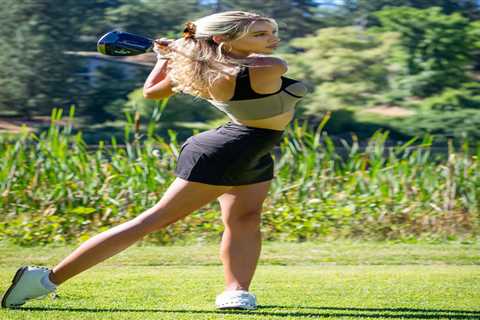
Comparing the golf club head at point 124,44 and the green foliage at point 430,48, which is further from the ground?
the golf club head at point 124,44

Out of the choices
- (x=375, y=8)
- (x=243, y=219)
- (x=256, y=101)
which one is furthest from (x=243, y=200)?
(x=375, y=8)

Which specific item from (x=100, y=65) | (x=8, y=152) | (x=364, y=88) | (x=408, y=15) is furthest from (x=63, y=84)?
(x=8, y=152)

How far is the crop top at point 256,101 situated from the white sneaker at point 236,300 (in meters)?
A: 0.86

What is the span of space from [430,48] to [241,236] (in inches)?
1542

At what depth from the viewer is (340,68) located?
38906mm

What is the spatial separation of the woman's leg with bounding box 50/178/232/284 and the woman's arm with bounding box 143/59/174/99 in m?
0.41

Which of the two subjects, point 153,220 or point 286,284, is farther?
point 286,284

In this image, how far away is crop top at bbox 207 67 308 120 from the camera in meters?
4.55

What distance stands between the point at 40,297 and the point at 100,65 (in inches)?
1327

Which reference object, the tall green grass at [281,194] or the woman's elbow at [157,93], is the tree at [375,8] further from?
the woman's elbow at [157,93]

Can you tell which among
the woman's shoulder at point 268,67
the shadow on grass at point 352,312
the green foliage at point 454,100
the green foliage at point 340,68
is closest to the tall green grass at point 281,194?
the shadow on grass at point 352,312

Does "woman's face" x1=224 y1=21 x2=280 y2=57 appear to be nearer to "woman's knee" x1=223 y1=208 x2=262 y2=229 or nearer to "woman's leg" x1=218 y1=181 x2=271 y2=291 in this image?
"woman's leg" x1=218 y1=181 x2=271 y2=291

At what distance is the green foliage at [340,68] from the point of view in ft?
123

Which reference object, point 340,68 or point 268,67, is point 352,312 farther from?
point 340,68
